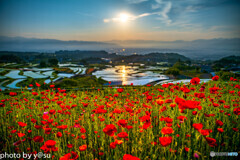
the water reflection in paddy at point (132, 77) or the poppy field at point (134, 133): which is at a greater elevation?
the poppy field at point (134, 133)

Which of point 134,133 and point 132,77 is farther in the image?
point 132,77

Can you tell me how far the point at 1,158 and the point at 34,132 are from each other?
2.89 ft

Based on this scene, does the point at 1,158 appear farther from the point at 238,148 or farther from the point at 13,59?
the point at 13,59

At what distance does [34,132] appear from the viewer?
11.1 ft

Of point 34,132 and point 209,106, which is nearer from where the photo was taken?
point 34,132

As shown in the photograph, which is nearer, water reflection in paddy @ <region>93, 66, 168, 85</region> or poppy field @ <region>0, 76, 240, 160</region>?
poppy field @ <region>0, 76, 240, 160</region>

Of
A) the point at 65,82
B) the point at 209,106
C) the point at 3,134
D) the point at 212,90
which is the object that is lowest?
the point at 65,82

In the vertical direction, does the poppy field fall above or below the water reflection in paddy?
above

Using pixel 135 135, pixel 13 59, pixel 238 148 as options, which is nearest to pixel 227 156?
pixel 238 148

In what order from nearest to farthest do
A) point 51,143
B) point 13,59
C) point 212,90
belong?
point 51,143
point 212,90
point 13,59

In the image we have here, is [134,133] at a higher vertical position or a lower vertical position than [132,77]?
higher

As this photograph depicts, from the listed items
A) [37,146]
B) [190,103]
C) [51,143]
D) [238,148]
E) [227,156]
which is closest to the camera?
[51,143]

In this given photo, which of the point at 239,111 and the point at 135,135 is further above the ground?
the point at 239,111

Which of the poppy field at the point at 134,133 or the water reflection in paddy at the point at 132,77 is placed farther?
the water reflection in paddy at the point at 132,77
